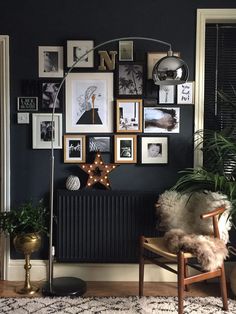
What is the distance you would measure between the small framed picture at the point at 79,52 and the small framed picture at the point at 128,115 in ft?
1.42

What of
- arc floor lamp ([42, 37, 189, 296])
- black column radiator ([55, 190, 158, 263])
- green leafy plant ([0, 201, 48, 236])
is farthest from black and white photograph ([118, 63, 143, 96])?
green leafy plant ([0, 201, 48, 236])

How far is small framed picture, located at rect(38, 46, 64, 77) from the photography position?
3.22m

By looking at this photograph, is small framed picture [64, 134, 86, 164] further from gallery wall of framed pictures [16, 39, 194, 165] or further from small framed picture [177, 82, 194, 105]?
Answer: small framed picture [177, 82, 194, 105]

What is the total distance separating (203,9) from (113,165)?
155 centimetres

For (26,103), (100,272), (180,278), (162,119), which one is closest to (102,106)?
(162,119)

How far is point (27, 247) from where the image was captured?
9.78 ft

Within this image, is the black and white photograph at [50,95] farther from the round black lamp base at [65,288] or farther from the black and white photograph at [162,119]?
the round black lamp base at [65,288]

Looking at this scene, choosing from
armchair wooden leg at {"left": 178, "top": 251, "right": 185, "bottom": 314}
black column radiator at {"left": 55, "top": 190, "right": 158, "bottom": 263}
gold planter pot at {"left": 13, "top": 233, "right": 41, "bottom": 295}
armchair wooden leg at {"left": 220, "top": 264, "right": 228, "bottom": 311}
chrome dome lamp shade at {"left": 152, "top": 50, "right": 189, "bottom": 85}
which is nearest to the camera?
armchair wooden leg at {"left": 178, "top": 251, "right": 185, "bottom": 314}

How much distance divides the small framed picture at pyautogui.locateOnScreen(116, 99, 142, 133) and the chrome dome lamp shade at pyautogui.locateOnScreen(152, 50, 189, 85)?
427 millimetres

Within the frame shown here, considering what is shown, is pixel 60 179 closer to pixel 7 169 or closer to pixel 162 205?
pixel 7 169

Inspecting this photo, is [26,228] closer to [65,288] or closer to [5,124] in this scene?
[65,288]

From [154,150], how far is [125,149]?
0.84 feet

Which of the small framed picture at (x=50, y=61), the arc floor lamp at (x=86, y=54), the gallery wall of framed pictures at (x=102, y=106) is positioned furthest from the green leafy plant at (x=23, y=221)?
the small framed picture at (x=50, y=61)

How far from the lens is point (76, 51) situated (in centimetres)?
322
